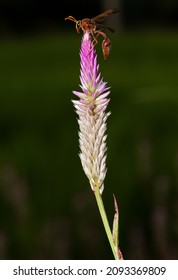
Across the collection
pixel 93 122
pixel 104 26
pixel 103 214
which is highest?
pixel 104 26

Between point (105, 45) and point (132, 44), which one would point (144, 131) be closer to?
point (105, 45)

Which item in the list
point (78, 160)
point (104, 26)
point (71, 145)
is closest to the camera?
point (104, 26)

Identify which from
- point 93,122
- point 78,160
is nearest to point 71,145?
point 78,160

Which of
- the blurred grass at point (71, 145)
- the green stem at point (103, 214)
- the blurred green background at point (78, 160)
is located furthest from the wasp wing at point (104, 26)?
the blurred grass at point (71, 145)

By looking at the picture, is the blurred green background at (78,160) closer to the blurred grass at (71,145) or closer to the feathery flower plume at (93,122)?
the blurred grass at (71,145)

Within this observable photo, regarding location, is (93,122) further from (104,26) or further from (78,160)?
(78,160)

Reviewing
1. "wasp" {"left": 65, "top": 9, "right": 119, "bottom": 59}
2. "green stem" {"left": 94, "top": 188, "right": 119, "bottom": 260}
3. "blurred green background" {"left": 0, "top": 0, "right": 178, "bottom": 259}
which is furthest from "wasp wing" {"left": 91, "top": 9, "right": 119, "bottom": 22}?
"blurred green background" {"left": 0, "top": 0, "right": 178, "bottom": 259}

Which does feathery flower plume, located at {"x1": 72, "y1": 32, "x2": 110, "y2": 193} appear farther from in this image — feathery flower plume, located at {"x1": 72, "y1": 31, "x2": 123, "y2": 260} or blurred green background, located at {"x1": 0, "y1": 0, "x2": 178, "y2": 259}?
blurred green background, located at {"x1": 0, "y1": 0, "x2": 178, "y2": 259}
